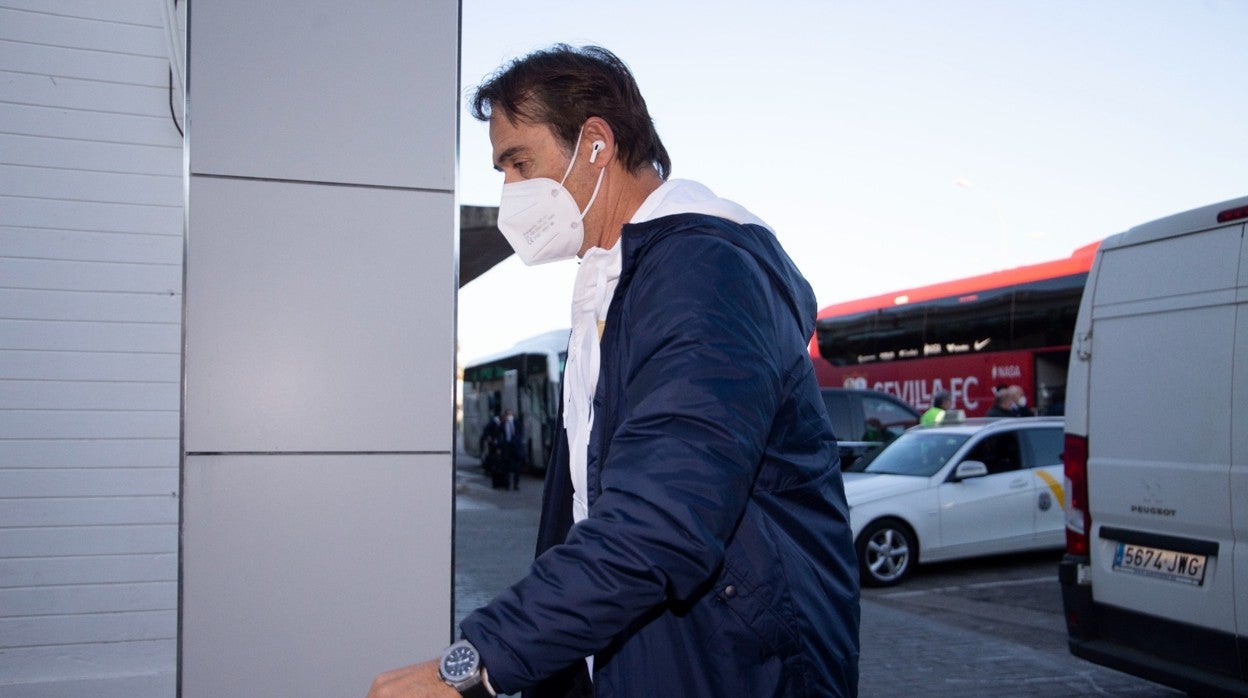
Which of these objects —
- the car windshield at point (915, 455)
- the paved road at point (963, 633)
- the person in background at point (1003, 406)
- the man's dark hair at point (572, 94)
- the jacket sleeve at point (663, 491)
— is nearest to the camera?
the jacket sleeve at point (663, 491)

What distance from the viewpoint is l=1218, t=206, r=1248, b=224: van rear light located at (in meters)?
4.93

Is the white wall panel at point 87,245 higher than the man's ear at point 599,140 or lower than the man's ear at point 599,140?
higher

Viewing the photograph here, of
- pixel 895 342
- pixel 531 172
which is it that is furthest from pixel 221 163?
pixel 895 342

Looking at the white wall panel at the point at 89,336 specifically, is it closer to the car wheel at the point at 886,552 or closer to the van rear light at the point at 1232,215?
the van rear light at the point at 1232,215

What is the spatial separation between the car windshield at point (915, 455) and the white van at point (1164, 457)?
16.8 ft

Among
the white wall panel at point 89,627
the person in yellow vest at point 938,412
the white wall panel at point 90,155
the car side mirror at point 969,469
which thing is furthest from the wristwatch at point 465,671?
the person in yellow vest at point 938,412

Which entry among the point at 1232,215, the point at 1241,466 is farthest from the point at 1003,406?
the point at 1241,466

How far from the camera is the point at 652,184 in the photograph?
2043 mm

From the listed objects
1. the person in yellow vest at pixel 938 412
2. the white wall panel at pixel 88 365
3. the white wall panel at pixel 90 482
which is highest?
the white wall panel at pixel 88 365

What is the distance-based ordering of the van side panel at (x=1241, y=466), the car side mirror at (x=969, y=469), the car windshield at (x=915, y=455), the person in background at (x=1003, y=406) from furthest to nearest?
the person in background at (x=1003, y=406) < the car windshield at (x=915, y=455) < the car side mirror at (x=969, y=469) < the van side panel at (x=1241, y=466)

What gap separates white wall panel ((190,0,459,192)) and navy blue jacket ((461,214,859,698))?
192cm

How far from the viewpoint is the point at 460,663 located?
4.40ft

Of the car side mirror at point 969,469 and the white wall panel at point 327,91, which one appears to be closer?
the white wall panel at point 327,91

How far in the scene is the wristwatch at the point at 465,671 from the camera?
1.33m
